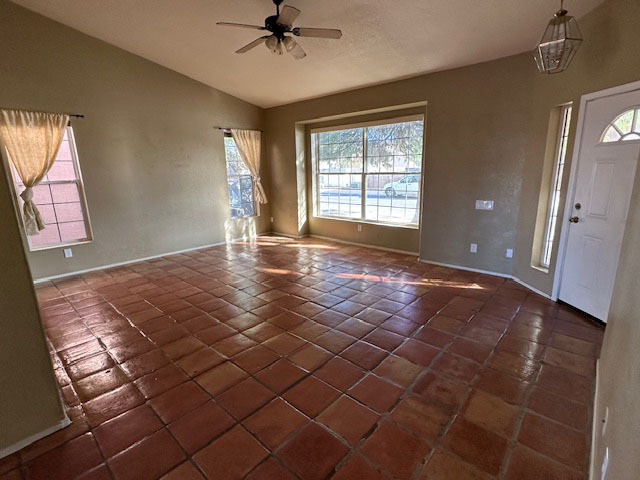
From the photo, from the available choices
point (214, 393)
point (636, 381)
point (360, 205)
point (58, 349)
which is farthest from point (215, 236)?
point (636, 381)

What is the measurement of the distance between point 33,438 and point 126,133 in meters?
4.26

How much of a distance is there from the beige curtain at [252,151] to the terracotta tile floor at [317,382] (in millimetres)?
3184

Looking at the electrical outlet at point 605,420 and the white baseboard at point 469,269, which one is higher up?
the electrical outlet at point 605,420

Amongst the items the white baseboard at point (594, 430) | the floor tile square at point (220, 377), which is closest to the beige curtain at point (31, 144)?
the floor tile square at point (220, 377)

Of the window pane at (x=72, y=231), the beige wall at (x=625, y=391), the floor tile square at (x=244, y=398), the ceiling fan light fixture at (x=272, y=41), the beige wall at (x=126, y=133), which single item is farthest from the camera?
the window pane at (x=72, y=231)

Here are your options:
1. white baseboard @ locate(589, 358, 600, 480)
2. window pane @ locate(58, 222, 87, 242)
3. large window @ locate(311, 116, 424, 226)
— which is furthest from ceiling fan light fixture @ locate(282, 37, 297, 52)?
window pane @ locate(58, 222, 87, 242)

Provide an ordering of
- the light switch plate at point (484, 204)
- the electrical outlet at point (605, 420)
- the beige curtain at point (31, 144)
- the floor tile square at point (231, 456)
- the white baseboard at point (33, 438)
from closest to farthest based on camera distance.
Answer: the electrical outlet at point (605, 420) → the floor tile square at point (231, 456) → the white baseboard at point (33, 438) → the beige curtain at point (31, 144) → the light switch plate at point (484, 204)

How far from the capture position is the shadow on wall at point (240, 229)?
20.8ft

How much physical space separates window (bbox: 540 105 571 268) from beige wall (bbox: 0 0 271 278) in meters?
5.15

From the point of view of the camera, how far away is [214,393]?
2107mm

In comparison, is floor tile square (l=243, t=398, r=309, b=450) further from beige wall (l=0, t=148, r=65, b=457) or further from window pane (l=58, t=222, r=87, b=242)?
window pane (l=58, t=222, r=87, b=242)

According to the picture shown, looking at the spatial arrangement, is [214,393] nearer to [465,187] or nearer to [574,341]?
[574,341]

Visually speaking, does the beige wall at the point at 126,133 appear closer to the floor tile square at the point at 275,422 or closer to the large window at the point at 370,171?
the large window at the point at 370,171

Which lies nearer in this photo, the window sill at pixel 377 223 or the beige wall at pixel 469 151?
the beige wall at pixel 469 151
